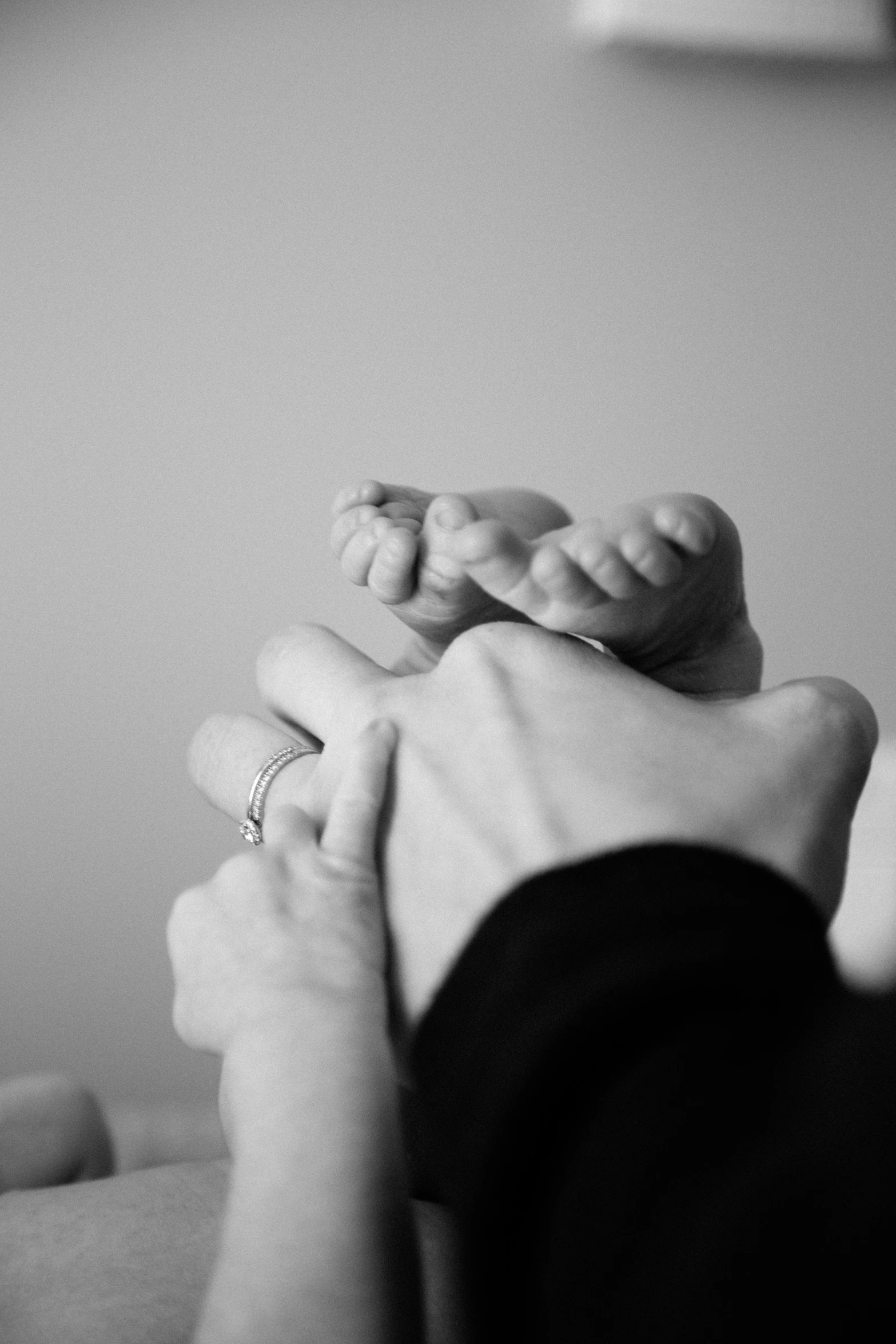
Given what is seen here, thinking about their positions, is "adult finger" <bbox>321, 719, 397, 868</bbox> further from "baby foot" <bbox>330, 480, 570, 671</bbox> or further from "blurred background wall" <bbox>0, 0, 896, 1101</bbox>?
"blurred background wall" <bbox>0, 0, 896, 1101</bbox>

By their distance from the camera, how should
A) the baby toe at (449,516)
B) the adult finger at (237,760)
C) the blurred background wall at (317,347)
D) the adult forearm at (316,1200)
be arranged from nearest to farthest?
the adult forearm at (316,1200), the baby toe at (449,516), the adult finger at (237,760), the blurred background wall at (317,347)

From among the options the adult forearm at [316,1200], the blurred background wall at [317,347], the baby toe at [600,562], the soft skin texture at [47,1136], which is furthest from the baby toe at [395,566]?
the blurred background wall at [317,347]

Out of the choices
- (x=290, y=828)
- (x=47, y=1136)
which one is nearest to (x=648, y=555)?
(x=290, y=828)

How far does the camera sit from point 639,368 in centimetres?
148

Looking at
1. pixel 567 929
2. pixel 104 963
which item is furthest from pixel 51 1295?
pixel 104 963

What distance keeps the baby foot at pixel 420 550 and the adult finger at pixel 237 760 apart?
13cm

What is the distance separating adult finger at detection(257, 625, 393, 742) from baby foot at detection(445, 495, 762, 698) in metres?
0.14

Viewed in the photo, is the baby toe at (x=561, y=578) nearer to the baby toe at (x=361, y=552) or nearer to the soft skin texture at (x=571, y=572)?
the soft skin texture at (x=571, y=572)

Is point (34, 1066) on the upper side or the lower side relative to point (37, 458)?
lower

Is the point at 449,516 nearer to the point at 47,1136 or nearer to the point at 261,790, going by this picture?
the point at 261,790

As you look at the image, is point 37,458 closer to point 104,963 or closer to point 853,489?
point 104,963

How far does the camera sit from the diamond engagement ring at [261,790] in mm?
764

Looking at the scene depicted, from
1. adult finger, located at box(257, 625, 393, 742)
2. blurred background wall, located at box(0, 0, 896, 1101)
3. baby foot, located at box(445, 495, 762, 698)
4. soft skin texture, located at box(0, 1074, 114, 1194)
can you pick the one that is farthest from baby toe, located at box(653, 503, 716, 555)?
blurred background wall, located at box(0, 0, 896, 1101)

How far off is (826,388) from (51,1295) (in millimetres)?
1344
